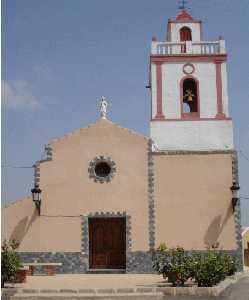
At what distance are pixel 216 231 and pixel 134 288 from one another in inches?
278

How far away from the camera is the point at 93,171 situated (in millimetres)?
20562

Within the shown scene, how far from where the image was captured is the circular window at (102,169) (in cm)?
2055

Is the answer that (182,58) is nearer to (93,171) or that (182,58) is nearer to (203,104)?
(203,104)

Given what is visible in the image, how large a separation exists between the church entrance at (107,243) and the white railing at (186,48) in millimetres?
7628

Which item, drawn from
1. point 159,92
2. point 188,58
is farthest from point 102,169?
point 188,58

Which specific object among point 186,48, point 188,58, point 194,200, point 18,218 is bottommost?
point 18,218

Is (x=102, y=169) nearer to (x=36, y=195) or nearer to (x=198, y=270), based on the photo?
(x=36, y=195)

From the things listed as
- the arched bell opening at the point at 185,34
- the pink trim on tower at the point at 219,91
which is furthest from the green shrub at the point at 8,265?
the arched bell opening at the point at 185,34

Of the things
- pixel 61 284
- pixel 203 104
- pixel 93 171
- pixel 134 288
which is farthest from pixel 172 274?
pixel 203 104

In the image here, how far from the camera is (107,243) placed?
20516 mm

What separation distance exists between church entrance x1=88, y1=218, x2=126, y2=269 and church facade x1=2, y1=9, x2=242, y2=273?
0.04 meters

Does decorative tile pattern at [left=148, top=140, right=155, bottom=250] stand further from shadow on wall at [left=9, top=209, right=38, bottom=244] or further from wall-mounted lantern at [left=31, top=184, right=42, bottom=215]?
shadow on wall at [left=9, top=209, right=38, bottom=244]

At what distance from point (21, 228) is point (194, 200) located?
673 centimetres

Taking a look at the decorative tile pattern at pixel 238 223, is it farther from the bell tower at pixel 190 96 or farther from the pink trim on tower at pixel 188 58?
the pink trim on tower at pixel 188 58
